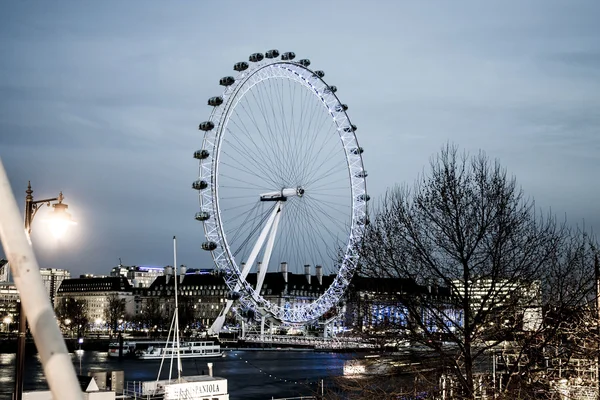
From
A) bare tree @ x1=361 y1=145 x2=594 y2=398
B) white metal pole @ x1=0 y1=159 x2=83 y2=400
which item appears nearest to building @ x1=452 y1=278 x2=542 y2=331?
bare tree @ x1=361 y1=145 x2=594 y2=398

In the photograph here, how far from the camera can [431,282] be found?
51.5 ft

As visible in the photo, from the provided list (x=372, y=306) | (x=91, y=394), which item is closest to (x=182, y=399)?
(x=91, y=394)

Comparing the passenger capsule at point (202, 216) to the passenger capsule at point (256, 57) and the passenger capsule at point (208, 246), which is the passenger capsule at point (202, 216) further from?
the passenger capsule at point (256, 57)

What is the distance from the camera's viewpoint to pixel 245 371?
68438 millimetres

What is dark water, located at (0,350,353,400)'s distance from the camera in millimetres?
49678

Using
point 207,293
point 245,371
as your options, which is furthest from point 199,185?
point 207,293

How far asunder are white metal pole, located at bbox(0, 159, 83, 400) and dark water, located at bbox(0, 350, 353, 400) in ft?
117

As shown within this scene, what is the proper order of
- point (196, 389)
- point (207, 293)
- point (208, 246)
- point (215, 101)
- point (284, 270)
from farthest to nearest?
point (207, 293) → point (284, 270) → point (208, 246) → point (215, 101) → point (196, 389)

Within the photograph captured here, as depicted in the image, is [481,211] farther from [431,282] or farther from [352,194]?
[352,194]

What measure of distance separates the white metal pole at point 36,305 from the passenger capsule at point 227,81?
2093 inches

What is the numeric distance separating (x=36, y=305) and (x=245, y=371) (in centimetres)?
6785

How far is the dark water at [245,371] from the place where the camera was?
49.7m

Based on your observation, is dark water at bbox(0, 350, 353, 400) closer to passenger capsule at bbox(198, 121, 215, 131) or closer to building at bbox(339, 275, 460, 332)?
passenger capsule at bbox(198, 121, 215, 131)

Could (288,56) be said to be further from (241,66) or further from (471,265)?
(471,265)
